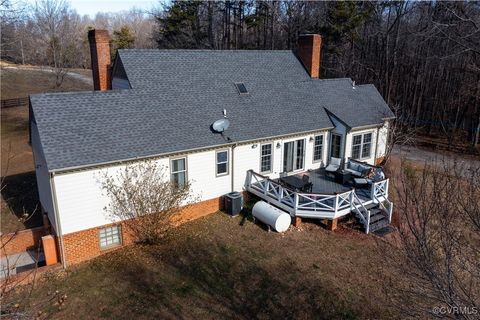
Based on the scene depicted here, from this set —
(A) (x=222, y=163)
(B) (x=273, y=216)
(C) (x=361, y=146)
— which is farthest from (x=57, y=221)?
(C) (x=361, y=146)

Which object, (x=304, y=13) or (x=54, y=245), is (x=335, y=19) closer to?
(x=304, y=13)

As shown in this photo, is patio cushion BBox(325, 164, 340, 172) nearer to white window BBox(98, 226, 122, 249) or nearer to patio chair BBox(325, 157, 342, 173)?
patio chair BBox(325, 157, 342, 173)

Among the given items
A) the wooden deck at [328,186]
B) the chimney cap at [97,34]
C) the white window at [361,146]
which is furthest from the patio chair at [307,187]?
the chimney cap at [97,34]

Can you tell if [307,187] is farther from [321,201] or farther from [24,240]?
[24,240]

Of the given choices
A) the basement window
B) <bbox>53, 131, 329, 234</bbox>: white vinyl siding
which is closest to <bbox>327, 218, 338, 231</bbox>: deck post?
<bbox>53, 131, 329, 234</bbox>: white vinyl siding

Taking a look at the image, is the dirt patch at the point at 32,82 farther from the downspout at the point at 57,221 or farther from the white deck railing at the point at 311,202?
the white deck railing at the point at 311,202

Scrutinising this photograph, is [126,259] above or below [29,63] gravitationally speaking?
below

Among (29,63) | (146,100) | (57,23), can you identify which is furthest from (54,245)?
(29,63)
